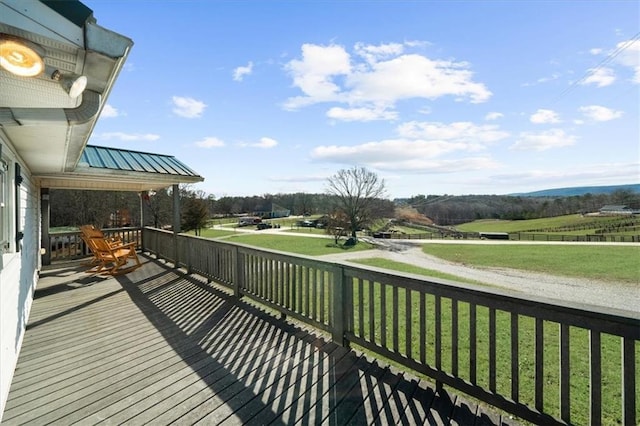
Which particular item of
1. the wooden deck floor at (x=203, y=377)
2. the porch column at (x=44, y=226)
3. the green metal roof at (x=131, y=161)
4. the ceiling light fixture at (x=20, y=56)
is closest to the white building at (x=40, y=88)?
the ceiling light fixture at (x=20, y=56)

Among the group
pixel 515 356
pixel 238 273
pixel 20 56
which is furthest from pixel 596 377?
pixel 238 273

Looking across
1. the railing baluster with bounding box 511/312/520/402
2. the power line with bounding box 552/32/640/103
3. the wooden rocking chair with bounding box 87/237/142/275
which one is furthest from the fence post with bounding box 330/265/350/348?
the power line with bounding box 552/32/640/103

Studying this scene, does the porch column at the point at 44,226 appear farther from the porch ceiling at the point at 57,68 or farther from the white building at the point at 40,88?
the porch ceiling at the point at 57,68

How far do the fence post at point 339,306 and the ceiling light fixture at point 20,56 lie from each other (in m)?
2.59

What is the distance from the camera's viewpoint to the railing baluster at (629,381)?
154 cm

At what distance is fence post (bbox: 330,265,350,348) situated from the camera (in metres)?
3.05

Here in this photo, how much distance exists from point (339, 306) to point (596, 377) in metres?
1.95

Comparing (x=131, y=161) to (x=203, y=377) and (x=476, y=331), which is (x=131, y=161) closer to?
(x=203, y=377)

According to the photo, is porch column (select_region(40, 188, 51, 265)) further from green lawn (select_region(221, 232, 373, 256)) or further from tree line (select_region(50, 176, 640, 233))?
green lawn (select_region(221, 232, 373, 256))

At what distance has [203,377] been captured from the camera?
2557mm

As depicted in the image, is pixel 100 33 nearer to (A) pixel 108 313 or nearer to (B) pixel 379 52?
(A) pixel 108 313

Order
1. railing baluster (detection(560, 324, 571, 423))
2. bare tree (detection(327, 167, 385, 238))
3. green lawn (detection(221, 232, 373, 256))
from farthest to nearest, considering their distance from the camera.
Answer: bare tree (detection(327, 167, 385, 238)) < green lawn (detection(221, 232, 373, 256)) < railing baluster (detection(560, 324, 571, 423))

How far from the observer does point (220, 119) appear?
37.0 feet

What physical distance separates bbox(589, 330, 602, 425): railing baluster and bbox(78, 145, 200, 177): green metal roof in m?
6.88
